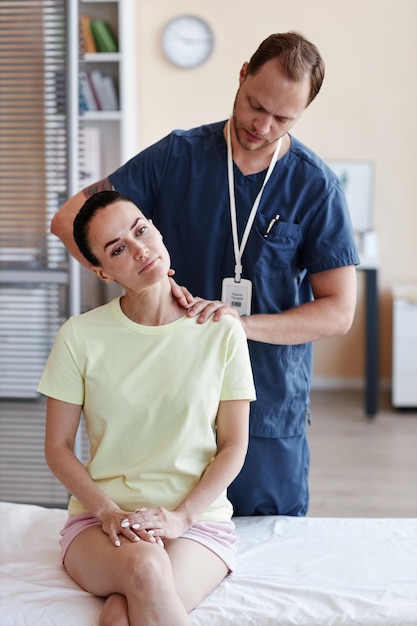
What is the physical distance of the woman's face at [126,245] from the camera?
5.28 ft

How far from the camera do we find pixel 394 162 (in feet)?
16.8

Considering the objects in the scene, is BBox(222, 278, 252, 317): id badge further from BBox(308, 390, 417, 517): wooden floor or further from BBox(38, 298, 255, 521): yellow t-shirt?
BBox(308, 390, 417, 517): wooden floor

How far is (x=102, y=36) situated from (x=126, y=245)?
359 centimetres

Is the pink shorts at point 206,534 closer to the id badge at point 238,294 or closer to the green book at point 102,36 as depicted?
the id badge at point 238,294

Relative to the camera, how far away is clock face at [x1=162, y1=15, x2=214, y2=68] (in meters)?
5.09

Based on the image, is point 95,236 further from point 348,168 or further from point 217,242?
point 348,168

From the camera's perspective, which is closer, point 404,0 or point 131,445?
point 131,445

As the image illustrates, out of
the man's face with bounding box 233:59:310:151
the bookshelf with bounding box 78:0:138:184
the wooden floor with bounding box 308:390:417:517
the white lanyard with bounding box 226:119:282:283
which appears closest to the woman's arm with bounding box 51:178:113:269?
the white lanyard with bounding box 226:119:282:283

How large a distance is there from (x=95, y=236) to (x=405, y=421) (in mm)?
3252

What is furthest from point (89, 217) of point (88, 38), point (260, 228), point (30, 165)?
point (88, 38)

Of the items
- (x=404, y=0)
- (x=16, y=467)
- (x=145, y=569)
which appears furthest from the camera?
(x=404, y=0)

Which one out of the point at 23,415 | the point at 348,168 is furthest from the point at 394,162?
the point at 23,415

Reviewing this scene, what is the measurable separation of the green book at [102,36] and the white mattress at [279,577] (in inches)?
136

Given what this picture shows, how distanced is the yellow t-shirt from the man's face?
41 cm
